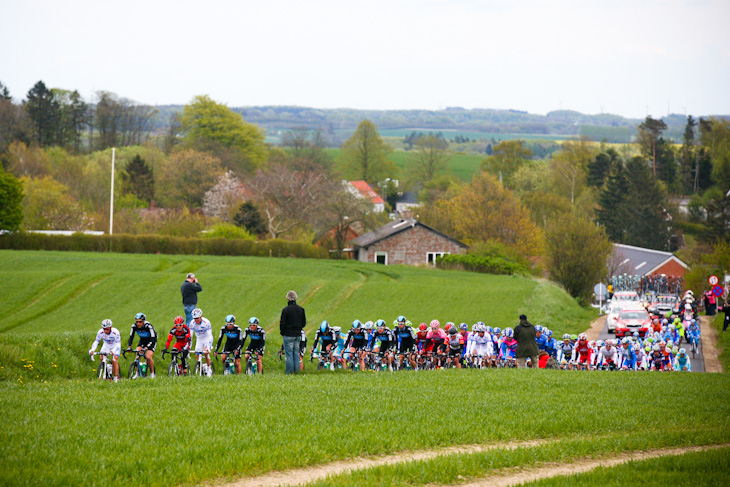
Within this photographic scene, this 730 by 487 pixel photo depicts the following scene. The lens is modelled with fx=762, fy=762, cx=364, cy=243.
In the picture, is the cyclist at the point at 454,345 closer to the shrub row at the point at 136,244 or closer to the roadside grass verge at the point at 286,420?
the roadside grass verge at the point at 286,420

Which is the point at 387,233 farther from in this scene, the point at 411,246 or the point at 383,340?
the point at 383,340

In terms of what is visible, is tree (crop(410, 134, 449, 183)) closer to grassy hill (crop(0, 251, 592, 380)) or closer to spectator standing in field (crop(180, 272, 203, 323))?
grassy hill (crop(0, 251, 592, 380))

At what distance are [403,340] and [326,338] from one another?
100 inches

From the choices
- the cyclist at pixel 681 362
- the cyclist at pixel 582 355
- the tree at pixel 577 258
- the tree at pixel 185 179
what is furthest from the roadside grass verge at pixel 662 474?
the tree at pixel 185 179

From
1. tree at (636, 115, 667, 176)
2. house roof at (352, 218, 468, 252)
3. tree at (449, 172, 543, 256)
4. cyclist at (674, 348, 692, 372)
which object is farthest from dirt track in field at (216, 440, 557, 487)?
tree at (636, 115, 667, 176)

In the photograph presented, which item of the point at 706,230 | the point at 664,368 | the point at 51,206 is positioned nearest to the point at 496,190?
the point at 706,230

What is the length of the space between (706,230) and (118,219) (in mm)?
64989

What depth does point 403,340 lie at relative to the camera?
945 inches

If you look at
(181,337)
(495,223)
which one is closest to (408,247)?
(495,223)

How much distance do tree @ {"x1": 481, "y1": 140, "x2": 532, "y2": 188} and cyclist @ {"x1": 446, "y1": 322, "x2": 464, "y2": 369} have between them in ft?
351

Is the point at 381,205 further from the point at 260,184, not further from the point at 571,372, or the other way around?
the point at 571,372

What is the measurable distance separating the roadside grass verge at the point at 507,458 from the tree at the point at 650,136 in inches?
4549

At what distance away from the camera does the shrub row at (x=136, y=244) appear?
61656 millimetres

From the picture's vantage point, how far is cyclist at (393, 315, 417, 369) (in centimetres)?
2395
